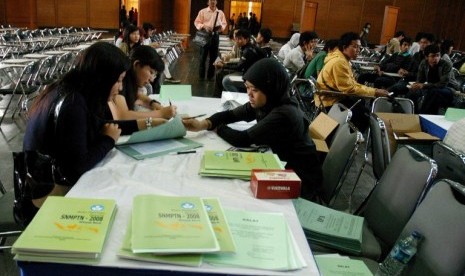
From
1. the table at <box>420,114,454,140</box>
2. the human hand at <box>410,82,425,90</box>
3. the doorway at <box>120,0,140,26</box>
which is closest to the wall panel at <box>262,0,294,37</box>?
the doorway at <box>120,0,140,26</box>

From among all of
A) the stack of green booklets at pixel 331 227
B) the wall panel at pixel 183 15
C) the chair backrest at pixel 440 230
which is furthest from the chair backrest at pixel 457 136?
the wall panel at pixel 183 15

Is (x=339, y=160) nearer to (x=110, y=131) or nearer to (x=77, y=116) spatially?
(x=110, y=131)

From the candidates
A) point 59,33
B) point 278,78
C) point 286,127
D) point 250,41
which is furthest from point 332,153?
→ point 59,33

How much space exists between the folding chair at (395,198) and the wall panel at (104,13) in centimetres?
1639

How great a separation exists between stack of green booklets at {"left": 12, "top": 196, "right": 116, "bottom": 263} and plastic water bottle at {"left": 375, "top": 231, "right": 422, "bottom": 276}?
3.58 feet

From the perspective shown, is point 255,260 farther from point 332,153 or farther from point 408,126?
point 408,126

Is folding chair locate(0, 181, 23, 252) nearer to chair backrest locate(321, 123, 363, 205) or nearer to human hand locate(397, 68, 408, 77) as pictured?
chair backrest locate(321, 123, 363, 205)

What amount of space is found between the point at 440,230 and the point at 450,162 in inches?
43.1

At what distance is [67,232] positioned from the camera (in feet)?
3.83

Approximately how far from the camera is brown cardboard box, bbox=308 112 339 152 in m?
2.89

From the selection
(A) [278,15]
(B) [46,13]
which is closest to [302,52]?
(A) [278,15]

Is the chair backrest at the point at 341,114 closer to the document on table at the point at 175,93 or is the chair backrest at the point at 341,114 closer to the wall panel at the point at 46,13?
the document on table at the point at 175,93

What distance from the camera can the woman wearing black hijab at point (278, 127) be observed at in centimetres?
229

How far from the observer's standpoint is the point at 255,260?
1.17m
